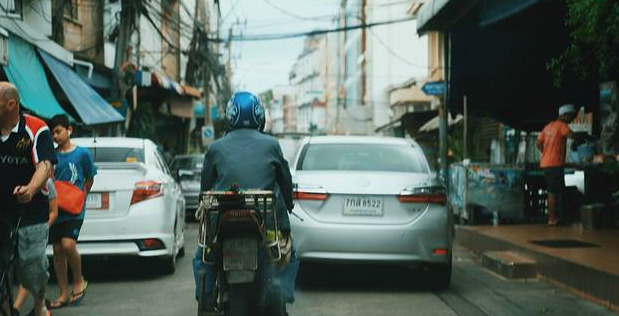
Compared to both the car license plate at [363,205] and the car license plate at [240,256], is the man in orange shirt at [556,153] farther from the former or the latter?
the car license plate at [240,256]

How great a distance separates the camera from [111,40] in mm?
22078

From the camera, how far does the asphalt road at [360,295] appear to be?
716 cm

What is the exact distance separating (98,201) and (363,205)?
2.84 m

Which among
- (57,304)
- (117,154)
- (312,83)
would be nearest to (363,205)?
(57,304)

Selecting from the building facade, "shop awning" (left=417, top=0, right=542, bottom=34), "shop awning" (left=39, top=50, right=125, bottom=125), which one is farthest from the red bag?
the building facade

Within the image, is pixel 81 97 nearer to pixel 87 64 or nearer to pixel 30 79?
pixel 30 79

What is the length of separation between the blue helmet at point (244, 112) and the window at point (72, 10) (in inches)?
615

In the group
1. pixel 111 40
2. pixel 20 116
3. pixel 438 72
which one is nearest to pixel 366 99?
pixel 438 72

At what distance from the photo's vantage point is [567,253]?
9094mm

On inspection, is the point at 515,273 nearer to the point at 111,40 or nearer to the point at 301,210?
the point at 301,210

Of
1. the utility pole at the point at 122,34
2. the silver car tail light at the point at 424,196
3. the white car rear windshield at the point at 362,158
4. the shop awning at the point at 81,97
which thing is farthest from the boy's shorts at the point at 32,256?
the utility pole at the point at 122,34

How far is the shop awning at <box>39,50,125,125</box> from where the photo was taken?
48.5ft

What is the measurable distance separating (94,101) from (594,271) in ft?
36.4

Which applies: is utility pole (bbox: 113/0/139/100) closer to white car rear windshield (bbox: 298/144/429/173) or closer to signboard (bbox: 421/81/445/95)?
signboard (bbox: 421/81/445/95)
